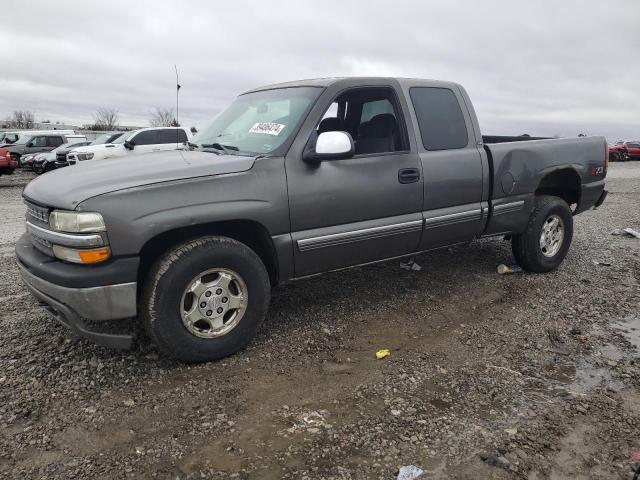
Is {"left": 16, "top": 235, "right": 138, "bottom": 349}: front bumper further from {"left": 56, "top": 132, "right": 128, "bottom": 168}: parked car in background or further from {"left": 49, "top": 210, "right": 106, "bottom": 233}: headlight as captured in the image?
{"left": 56, "top": 132, "right": 128, "bottom": 168}: parked car in background

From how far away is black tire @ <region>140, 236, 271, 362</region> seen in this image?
10.2ft

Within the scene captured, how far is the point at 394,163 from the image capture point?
4.05m

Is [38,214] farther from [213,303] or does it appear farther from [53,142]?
[53,142]

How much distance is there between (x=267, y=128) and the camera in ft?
12.7

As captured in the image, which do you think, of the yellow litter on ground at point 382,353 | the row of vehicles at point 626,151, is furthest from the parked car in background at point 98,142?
the row of vehicles at point 626,151

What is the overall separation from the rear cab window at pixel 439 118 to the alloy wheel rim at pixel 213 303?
2.04 meters

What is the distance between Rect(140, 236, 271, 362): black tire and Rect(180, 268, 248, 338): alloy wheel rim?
0.09ft

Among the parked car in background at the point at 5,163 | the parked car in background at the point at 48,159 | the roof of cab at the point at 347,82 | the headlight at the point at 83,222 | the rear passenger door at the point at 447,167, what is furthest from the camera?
the parked car in background at the point at 48,159

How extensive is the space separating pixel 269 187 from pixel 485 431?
199 centimetres

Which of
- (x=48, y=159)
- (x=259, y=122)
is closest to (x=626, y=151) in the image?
(x=48, y=159)

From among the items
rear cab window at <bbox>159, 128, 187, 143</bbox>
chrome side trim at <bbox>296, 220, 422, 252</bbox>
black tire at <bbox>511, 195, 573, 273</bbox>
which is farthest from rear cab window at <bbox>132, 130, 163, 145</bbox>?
chrome side trim at <bbox>296, 220, 422, 252</bbox>

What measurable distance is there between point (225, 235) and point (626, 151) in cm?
3497

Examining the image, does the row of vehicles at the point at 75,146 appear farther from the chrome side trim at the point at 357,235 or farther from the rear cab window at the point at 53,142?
the chrome side trim at the point at 357,235

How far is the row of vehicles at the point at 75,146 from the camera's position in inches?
570
